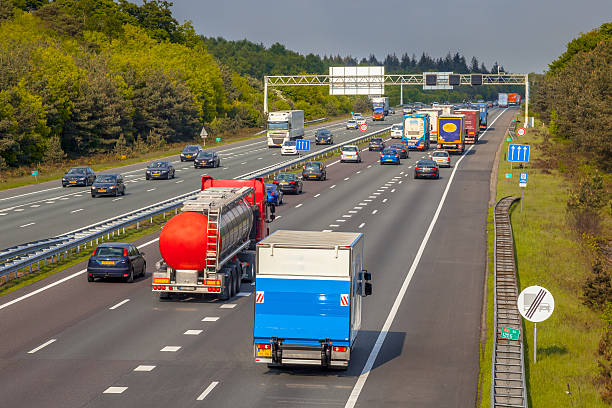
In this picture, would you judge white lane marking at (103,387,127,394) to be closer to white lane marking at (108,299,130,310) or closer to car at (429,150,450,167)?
white lane marking at (108,299,130,310)

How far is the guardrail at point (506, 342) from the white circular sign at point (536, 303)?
3.58 ft

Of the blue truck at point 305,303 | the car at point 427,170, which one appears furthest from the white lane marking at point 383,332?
the car at point 427,170

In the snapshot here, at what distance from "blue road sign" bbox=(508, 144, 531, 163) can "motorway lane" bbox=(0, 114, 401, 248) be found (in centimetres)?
2297

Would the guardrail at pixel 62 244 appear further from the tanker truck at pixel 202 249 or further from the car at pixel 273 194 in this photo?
the tanker truck at pixel 202 249

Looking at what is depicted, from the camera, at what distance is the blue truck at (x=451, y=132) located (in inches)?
3809

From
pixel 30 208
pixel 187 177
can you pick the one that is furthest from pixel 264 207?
pixel 187 177

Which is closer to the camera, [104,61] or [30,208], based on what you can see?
[30,208]

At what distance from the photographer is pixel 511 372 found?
2056cm

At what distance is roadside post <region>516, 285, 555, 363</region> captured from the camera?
842 inches

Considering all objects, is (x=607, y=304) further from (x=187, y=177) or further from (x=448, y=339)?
(x=187, y=177)

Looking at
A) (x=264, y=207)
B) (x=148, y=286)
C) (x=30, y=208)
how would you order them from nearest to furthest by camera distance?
(x=148, y=286) < (x=264, y=207) < (x=30, y=208)

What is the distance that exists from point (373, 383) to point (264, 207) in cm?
1746

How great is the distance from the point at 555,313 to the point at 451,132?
69101 mm

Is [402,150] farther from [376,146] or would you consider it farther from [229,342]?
[229,342]
